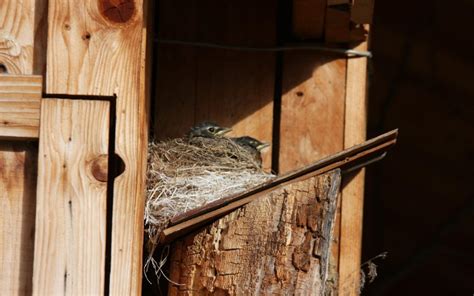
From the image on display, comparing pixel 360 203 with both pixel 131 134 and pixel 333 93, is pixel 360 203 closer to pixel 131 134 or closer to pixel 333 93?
pixel 333 93

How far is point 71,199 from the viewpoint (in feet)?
10.0

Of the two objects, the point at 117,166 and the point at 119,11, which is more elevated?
the point at 119,11

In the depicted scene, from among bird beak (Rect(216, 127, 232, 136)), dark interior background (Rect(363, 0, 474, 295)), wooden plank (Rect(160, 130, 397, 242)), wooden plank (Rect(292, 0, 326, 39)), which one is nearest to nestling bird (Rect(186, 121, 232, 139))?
bird beak (Rect(216, 127, 232, 136))

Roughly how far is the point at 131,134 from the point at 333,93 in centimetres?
155

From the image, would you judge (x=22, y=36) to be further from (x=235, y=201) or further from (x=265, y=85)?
(x=265, y=85)

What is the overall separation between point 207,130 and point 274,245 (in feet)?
4.13

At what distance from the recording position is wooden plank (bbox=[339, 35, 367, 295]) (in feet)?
14.3

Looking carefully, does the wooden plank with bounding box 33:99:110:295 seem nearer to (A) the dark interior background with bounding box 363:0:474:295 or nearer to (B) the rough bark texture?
(B) the rough bark texture

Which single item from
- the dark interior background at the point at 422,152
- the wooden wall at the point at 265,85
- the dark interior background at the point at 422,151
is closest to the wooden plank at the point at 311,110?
the wooden wall at the point at 265,85

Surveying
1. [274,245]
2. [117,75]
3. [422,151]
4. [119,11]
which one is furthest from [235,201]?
[422,151]

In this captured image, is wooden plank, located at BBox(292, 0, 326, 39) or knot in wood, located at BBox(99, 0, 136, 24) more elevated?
wooden plank, located at BBox(292, 0, 326, 39)

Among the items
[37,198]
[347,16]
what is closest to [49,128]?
[37,198]

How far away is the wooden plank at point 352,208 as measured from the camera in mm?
4352

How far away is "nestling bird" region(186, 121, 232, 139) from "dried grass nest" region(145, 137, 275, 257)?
0.07ft
